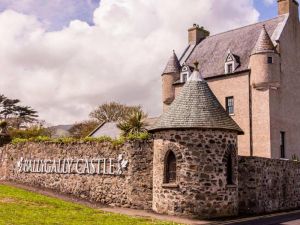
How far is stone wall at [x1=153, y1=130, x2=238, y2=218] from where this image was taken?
19484 mm

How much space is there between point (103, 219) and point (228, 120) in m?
7.67

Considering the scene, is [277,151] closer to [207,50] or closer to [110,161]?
[207,50]

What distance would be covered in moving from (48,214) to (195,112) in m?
7.86

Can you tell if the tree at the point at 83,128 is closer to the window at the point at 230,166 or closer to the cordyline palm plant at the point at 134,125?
the cordyline palm plant at the point at 134,125

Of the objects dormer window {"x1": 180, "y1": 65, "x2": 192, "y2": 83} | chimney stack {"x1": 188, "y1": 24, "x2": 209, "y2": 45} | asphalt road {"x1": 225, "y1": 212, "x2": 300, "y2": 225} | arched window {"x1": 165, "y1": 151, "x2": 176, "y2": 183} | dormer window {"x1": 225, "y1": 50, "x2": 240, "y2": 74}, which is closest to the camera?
asphalt road {"x1": 225, "y1": 212, "x2": 300, "y2": 225}

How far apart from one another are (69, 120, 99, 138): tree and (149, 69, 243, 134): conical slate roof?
152 ft

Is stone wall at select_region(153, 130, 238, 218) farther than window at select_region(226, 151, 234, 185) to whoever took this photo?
No

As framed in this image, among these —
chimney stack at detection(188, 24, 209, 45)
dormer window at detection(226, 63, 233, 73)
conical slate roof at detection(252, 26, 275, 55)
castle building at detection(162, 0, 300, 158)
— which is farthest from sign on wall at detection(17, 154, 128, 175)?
chimney stack at detection(188, 24, 209, 45)

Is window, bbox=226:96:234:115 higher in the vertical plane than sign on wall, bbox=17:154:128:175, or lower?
higher

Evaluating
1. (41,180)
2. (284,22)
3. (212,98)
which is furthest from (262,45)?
(41,180)

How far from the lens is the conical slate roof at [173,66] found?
4056 cm

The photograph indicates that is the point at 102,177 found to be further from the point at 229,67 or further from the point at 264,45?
the point at 229,67

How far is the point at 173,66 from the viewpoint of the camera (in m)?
40.6

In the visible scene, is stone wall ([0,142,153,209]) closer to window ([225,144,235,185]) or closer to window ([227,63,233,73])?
window ([225,144,235,185])
